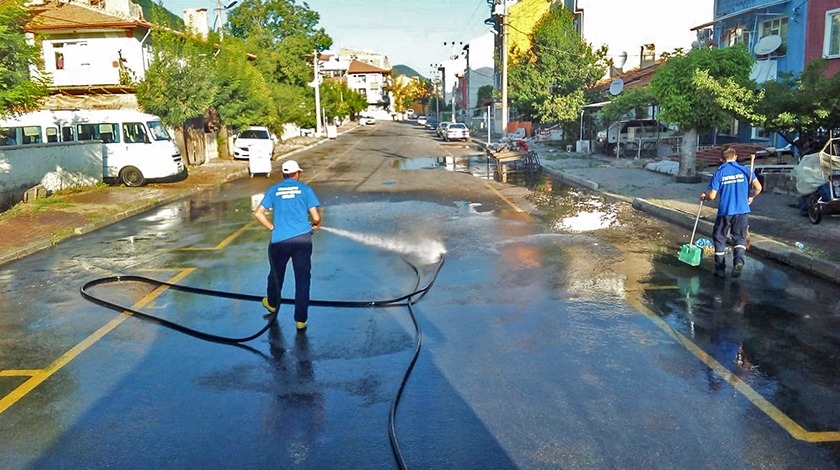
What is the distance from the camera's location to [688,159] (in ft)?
64.1

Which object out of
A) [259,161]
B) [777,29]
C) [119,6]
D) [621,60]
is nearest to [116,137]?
[259,161]

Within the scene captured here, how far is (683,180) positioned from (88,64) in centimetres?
2604

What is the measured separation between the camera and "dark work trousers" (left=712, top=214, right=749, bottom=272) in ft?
29.4

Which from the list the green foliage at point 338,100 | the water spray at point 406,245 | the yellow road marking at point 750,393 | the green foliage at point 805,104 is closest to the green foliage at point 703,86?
the green foliage at point 805,104

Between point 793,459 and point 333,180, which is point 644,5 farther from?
point 793,459

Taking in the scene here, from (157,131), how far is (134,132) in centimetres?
84

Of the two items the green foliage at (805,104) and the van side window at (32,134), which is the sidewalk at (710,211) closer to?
the green foliage at (805,104)

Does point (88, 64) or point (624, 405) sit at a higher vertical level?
point (88, 64)

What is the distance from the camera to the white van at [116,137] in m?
22.4

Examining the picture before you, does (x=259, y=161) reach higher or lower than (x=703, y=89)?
lower

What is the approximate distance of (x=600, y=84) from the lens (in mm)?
40938

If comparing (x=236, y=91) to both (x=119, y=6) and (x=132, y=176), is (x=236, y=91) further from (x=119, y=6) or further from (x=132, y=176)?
(x=132, y=176)

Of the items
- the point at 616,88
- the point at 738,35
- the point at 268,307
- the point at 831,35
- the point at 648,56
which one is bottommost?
the point at 268,307

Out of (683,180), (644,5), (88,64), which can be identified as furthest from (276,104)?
(683,180)
